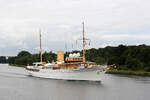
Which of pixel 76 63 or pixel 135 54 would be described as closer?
pixel 76 63

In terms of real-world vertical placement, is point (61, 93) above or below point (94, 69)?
below

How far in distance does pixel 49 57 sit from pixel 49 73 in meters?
68.4

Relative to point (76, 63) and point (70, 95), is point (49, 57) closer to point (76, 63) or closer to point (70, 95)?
point (76, 63)

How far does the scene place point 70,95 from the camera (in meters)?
42.8

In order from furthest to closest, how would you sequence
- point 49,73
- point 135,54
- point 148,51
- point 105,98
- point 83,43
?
1. point 135,54
2. point 148,51
3. point 49,73
4. point 83,43
5. point 105,98

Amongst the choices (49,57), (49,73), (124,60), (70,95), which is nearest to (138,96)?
(70,95)

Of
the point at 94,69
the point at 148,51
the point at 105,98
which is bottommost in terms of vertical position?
the point at 105,98

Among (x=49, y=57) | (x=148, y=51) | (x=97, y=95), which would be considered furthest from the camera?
(x=49, y=57)

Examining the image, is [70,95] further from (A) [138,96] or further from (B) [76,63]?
(B) [76,63]

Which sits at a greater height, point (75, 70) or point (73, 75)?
point (75, 70)

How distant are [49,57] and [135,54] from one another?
55.5 m

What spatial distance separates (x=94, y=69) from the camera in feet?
199

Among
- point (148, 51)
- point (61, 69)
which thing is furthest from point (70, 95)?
point (148, 51)

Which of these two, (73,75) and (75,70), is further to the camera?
(73,75)
